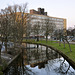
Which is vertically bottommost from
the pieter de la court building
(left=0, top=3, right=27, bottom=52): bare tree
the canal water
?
the canal water

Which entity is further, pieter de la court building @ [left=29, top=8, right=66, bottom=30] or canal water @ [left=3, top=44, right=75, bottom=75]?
pieter de la court building @ [left=29, top=8, right=66, bottom=30]

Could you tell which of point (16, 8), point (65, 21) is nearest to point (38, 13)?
point (65, 21)

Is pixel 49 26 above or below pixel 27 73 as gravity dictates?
above

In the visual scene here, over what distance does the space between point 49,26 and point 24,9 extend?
73.1 feet

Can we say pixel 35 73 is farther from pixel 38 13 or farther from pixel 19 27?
pixel 38 13

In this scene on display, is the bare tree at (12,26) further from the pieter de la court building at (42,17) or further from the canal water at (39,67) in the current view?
the pieter de la court building at (42,17)

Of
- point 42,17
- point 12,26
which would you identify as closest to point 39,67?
point 12,26

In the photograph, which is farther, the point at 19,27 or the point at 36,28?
the point at 36,28

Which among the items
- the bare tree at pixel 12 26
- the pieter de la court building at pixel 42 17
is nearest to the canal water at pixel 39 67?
the bare tree at pixel 12 26

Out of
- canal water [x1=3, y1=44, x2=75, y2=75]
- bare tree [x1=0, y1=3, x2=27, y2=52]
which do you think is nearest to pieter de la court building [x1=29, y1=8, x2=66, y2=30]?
bare tree [x1=0, y1=3, x2=27, y2=52]

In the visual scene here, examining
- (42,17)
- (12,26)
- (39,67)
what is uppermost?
(42,17)

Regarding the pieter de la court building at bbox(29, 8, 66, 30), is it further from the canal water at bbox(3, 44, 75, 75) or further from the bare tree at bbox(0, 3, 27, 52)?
the canal water at bbox(3, 44, 75, 75)

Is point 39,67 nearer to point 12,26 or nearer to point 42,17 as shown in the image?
point 12,26

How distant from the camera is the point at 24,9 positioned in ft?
100
